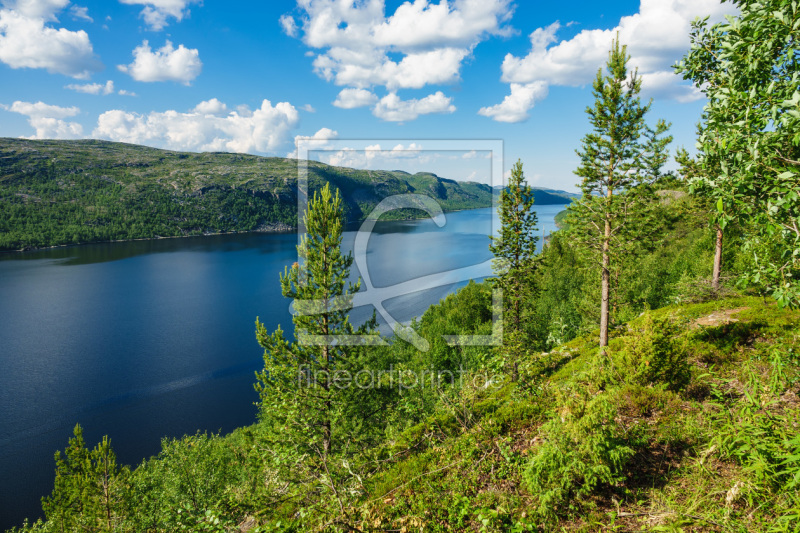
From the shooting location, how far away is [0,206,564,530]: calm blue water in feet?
123

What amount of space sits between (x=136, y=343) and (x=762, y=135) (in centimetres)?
6981

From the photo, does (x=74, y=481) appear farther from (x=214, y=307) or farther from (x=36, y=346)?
(x=214, y=307)

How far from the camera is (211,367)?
163 ft

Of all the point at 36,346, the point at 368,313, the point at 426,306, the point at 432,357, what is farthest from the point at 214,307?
the point at 432,357

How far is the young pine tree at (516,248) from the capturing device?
20.3 metres

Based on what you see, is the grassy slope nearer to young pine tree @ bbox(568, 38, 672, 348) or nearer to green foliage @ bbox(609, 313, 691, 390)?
green foliage @ bbox(609, 313, 691, 390)

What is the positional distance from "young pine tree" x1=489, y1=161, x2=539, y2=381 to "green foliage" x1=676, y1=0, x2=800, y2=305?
16.4 m

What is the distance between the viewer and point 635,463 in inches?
206

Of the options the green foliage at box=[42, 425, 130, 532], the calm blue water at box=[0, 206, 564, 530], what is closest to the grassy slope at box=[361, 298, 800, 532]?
the green foliage at box=[42, 425, 130, 532]

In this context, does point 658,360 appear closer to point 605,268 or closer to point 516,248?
point 605,268

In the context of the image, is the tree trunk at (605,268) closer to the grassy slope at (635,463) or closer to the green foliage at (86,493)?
the grassy slope at (635,463)

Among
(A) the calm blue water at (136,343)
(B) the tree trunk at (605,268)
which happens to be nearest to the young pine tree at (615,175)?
(B) the tree trunk at (605,268)

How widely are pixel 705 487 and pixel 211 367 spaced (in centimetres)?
5477

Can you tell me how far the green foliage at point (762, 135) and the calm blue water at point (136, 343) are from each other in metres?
45.3
